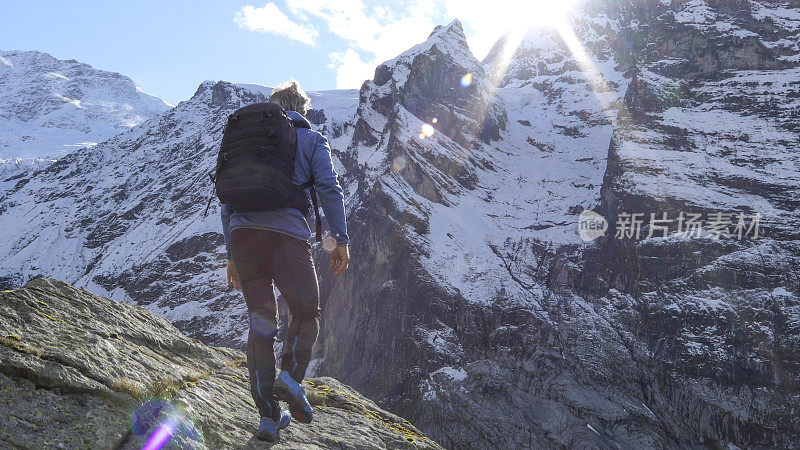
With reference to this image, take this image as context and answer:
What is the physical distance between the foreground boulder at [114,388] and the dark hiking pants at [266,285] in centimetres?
57

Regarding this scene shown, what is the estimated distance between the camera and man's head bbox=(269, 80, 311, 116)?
630cm

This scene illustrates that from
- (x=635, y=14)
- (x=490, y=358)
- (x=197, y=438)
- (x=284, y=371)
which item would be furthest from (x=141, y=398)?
(x=635, y=14)

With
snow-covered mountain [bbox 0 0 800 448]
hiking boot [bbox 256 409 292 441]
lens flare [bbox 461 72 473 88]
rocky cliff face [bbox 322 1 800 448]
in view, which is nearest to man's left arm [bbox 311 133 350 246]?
hiking boot [bbox 256 409 292 441]

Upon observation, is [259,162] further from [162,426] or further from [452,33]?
[452,33]

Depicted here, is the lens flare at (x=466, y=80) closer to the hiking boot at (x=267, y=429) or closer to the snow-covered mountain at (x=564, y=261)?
the snow-covered mountain at (x=564, y=261)

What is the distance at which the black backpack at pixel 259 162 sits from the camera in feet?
17.2

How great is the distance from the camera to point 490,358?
99.5 m

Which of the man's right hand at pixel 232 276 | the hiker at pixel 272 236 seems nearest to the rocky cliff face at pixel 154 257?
the man's right hand at pixel 232 276

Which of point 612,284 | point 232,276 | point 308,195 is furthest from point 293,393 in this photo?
point 612,284

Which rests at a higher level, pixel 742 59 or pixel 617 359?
pixel 742 59

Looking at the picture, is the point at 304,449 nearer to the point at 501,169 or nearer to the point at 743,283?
the point at 743,283

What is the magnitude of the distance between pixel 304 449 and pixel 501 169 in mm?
150745

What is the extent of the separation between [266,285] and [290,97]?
2.17m

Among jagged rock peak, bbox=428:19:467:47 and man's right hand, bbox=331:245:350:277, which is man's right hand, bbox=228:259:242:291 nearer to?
man's right hand, bbox=331:245:350:277
